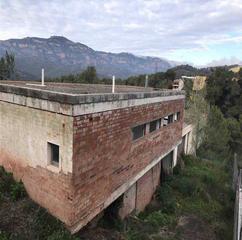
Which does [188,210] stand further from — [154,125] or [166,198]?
[154,125]

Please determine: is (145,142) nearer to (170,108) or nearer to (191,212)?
(170,108)

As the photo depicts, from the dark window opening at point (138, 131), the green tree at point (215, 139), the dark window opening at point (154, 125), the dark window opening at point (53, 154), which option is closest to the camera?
the dark window opening at point (53, 154)

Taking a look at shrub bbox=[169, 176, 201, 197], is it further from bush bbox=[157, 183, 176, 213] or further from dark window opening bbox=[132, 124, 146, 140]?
dark window opening bbox=[132, 124, 146, 140]

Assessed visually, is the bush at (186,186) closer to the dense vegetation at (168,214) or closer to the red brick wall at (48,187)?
the dense vegetation at (168,214)

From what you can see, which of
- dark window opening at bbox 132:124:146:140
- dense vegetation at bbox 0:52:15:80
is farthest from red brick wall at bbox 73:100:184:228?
dense vegetation at bbox 0:52:15:80

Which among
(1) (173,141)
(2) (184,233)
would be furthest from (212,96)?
(2) (184,233)

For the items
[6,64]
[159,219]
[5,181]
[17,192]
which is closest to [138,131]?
[159,219]

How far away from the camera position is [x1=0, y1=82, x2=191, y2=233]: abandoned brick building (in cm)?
691

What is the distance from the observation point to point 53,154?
7523mm

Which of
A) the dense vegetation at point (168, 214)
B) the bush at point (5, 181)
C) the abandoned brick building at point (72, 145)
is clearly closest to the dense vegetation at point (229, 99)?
the dense vegetation at point (168, 214)

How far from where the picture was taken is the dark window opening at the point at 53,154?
292 inches

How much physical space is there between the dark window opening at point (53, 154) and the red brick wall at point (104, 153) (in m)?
0.76

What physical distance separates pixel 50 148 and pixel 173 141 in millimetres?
10103

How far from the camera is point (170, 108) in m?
14.4
